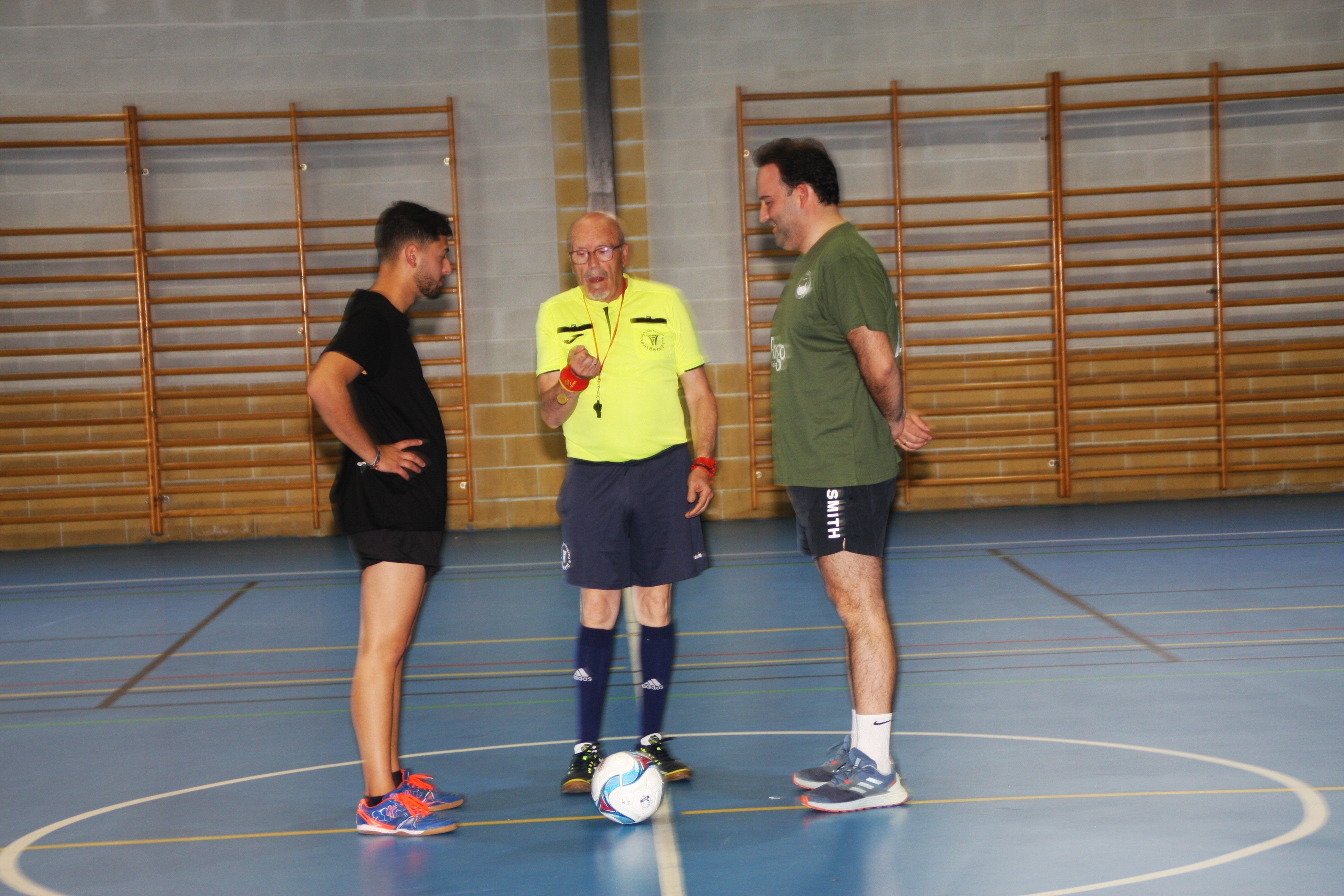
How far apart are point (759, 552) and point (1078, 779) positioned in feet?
13.2

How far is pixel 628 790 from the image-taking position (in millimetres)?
2785

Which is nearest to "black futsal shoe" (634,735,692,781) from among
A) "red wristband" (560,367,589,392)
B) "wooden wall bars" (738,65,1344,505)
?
"red wristband" (560,367,589,392)

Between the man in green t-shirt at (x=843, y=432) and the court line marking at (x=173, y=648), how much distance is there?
2.55 metres

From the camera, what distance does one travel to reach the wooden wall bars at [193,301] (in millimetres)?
8344

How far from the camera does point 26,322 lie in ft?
27.6

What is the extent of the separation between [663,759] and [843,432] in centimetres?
97

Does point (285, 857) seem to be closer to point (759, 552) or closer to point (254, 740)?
point (254, 740)

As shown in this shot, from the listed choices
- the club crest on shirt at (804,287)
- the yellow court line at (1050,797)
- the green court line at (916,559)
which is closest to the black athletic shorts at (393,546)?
the yellow court line at (1050,797)

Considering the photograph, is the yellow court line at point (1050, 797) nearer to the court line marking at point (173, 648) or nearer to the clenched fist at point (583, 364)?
the clenched fist at point (583, 364)

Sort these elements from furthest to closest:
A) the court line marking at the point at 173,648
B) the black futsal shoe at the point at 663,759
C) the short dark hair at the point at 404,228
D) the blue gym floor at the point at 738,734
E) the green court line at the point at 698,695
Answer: the court line marking at the point at 173,648, the green court line at the point at 698,695, the black futsal shoe at the point at 663,759, the short dark hair at the point at 404,228, the blue gym floor at the point at 738,734

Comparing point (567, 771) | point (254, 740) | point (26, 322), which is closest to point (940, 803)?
point (567, 771)

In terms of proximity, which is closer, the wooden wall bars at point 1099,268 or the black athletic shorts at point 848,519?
the black athletic shorts at point 848,519

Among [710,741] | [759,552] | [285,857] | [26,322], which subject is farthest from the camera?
[26,322]

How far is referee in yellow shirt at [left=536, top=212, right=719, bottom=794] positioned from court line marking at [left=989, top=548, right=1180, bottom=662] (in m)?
1.98
